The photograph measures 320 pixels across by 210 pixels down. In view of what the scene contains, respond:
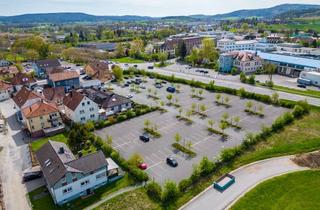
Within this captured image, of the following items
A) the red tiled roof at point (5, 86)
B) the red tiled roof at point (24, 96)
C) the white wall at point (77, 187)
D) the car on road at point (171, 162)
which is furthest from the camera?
the red tiled roof at point (5, 86)

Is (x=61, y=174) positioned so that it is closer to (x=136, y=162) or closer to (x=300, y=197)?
(x=136, y=162)

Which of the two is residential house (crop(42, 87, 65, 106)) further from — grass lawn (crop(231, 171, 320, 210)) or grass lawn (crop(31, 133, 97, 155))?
grass lawn (crop(231, 171, 320, 210))

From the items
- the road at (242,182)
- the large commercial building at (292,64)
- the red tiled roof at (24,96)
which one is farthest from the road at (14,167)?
the large commercial building at (292,64)

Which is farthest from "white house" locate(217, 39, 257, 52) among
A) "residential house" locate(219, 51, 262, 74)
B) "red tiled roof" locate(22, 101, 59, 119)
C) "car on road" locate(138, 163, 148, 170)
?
A: "car on road" locate(138, 163, 148, 170)

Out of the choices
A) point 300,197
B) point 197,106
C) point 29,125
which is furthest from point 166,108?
point 300,197

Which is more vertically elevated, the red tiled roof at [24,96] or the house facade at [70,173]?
the red tiled roof at [24,96]

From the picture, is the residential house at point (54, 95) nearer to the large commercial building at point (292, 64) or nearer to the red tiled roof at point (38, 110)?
the red tiled roof at point (38, 110)

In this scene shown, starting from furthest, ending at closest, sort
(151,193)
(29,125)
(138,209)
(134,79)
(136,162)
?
(134,79) < (29,125) < (136,162) < (151,193) < (138,209)

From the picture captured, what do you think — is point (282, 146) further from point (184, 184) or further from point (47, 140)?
point (47, 140)
